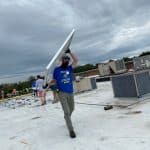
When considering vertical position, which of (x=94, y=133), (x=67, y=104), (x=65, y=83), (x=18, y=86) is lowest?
(x=94, y=133)

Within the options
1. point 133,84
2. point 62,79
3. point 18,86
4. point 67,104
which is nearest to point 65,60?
point 62,79

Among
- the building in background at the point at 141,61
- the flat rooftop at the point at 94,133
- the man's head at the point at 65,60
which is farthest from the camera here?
the building in background at the point at 141,61

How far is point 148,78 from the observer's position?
27.2 feet

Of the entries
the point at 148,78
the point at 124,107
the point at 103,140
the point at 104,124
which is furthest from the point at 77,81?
the point at 103,140

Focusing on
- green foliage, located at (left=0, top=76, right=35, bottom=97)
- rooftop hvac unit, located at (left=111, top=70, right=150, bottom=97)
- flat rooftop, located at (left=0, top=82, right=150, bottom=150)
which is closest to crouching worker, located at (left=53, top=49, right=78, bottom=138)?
flat rooftop, located at (left=0, top=82, right=150, bottom=150)

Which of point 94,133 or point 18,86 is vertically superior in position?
point 18,86

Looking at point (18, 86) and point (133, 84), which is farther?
point (18, 86)

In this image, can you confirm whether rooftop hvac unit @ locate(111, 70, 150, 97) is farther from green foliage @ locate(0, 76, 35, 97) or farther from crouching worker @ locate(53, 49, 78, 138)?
green foliage @ locate(0, 76, 35, 97)

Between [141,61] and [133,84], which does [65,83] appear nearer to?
[133,84]

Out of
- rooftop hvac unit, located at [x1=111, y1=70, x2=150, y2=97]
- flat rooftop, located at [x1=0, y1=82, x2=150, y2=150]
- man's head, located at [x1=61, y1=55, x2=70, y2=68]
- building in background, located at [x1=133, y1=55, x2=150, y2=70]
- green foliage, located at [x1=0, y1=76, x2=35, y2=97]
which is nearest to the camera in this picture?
flat rooftop, located at [x1=0, y1=82, x2=150, y2=150]

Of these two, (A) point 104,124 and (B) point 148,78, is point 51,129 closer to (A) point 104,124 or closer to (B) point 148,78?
(A) point 104,124

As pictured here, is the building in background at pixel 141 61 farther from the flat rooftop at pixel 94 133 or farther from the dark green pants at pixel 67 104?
the dark green pants at pixel 67 104

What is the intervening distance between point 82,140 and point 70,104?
83 centimetres

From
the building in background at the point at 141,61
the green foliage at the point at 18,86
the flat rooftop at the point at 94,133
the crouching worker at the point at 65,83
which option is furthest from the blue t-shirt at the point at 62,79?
the green foliage at the point at 18,86
